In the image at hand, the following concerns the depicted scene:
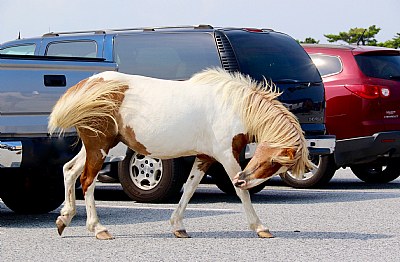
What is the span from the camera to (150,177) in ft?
39.8

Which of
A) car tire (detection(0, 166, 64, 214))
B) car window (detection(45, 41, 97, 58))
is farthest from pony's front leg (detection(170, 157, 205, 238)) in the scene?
car window (detection(45, 41, 97, 58))

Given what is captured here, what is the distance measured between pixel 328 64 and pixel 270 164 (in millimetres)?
5658

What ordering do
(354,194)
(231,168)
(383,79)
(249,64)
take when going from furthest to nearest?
(383,79), (354,194), (249,64), (231,168)

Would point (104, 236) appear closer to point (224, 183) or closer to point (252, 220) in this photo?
point (252, 220)

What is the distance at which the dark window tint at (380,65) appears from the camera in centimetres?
1407

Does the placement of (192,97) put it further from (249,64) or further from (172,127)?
(249,64)

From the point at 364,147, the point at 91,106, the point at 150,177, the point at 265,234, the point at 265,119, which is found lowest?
the point at 150,177

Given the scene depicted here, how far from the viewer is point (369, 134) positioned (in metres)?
13.9

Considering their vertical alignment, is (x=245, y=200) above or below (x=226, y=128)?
below

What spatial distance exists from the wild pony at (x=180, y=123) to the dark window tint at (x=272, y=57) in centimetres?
251

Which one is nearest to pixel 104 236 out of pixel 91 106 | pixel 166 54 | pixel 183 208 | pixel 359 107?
pixel 183 208

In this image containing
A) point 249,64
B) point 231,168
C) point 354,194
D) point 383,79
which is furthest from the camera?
point 383,79

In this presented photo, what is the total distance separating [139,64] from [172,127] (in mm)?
3239

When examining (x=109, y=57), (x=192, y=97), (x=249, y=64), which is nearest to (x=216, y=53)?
(x=249, y=64)
